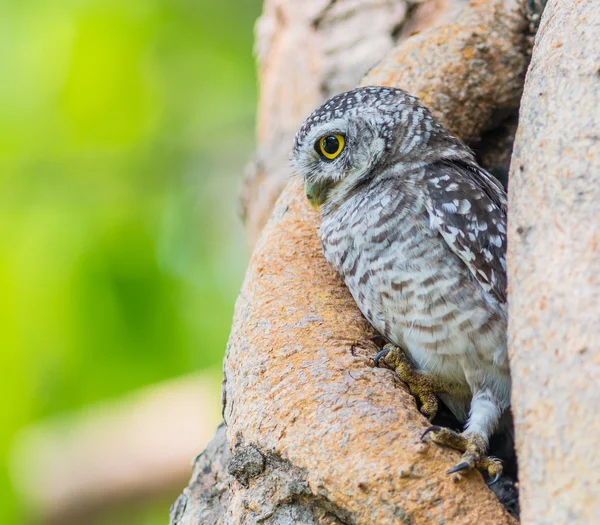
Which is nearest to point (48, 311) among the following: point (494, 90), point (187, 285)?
point (187, 285)

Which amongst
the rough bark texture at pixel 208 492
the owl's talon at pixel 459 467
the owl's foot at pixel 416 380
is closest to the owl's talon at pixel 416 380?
the owl's foot at pixel 416 380

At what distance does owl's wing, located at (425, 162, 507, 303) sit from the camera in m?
2.60

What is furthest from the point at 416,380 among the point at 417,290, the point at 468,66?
the point at 468,66

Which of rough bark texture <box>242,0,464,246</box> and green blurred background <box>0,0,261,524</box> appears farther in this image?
green blurred background <box>0,0,261,524</box>

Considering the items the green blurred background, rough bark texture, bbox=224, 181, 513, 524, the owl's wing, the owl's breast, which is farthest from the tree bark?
the green blurred background

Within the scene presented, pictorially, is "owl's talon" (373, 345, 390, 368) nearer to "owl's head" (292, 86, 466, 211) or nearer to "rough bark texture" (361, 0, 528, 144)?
"owl's head" (292, 86, 466, 211)

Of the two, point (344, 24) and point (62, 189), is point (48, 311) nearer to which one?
point (62, 189)

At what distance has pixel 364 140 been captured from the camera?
314 cm

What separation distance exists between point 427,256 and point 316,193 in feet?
2.23

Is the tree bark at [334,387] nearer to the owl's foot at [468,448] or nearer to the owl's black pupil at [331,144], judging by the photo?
the owl's foot at [468,448]

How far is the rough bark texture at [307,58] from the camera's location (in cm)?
420

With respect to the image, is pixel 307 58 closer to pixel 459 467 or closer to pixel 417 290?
pixel 417 290

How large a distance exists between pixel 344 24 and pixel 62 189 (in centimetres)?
268

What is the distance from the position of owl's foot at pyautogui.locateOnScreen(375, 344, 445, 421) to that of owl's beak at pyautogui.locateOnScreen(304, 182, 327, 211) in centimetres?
75
